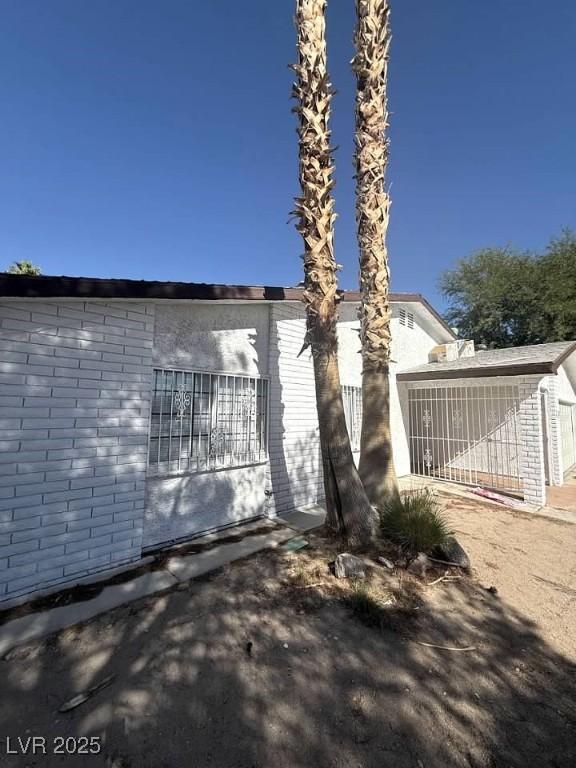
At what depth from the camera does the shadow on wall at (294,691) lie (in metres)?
2.20

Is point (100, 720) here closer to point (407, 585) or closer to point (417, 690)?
point (417, 690)

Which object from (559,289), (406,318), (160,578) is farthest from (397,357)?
(559,289)

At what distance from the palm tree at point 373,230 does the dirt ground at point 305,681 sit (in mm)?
2263

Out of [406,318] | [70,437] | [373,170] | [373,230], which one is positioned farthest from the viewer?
[406,318]

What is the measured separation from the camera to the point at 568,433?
12641 millimetres

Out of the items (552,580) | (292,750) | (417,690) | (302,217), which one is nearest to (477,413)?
(552,580)

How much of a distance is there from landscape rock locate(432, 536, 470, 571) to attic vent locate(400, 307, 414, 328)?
7.99m

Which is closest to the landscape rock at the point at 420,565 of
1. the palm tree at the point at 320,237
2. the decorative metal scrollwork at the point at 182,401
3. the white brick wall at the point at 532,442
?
the palm tree at the point at 320,237

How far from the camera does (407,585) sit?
416 centimetres

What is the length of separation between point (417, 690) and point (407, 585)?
1.56 m

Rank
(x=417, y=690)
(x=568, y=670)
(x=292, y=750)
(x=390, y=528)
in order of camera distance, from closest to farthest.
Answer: (x=292, y=750)
(x=417, y=690)
(x=568, y=670)
(x=390, y=528)

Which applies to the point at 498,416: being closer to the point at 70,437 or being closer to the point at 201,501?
the point at 201,501

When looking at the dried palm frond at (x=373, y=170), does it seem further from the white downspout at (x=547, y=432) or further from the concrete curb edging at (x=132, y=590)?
the white downspout at (x=547, y=432)

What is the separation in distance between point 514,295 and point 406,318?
548 inches
